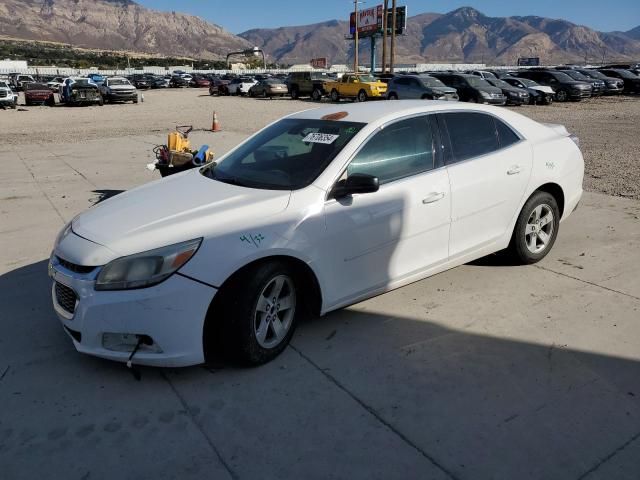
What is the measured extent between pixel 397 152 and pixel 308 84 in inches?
1267

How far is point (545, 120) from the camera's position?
18.8 meters

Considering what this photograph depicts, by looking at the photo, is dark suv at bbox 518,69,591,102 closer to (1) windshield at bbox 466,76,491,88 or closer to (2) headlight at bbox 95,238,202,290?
(1) windshield at bbox 466,76,491,88

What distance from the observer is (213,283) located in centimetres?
306

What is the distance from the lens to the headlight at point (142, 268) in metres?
3.03

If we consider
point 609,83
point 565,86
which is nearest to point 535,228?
point 565,86

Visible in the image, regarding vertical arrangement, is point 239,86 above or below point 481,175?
above

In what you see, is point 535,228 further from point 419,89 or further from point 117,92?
point 117,92

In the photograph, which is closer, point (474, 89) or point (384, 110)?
point (384, 110)

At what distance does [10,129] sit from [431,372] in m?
19.7

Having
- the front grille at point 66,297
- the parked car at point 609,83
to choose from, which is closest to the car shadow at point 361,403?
the front grille at point 66,297

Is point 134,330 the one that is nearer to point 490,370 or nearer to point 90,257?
point 90,257

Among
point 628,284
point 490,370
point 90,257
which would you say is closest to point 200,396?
point 90,257

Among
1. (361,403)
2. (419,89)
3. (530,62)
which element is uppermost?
(530,62)

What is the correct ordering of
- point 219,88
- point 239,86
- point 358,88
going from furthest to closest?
point 219,88 < point 239,86 < point 358,88
